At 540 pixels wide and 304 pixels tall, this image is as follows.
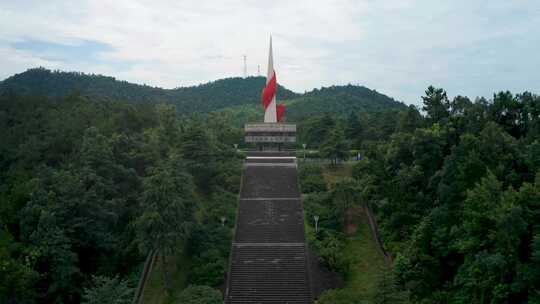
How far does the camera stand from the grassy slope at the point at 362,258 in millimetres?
18709

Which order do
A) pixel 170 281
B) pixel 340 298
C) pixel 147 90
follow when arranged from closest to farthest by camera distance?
pixel 340 298 < pixel 170 281 < pixel 147 90

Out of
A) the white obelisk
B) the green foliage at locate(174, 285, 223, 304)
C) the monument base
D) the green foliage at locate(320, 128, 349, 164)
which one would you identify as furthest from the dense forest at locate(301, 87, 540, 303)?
the white obelisk

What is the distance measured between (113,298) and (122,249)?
6.81 m

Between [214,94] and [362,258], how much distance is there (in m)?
87.3

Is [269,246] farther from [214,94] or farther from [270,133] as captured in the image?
[214,94]

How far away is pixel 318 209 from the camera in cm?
2412

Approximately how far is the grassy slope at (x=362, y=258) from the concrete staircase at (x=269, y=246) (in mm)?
1911

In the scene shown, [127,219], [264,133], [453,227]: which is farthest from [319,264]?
[264,133]

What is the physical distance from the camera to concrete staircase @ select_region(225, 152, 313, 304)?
739 inches

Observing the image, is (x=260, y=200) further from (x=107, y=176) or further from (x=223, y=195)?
(x=107, y=176)

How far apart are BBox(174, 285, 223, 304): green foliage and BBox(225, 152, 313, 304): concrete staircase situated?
2.38 m

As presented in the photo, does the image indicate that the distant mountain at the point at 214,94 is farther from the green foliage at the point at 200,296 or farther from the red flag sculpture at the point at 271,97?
the green foliage at the point at 200,296

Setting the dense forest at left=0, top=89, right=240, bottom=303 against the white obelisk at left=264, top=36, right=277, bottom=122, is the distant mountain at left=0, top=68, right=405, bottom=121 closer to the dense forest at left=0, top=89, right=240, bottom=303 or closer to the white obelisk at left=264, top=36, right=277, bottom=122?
the white obelisk at left=264, top=36, right=277, bottom=122

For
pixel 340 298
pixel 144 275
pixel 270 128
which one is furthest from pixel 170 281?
pixel 270 128
